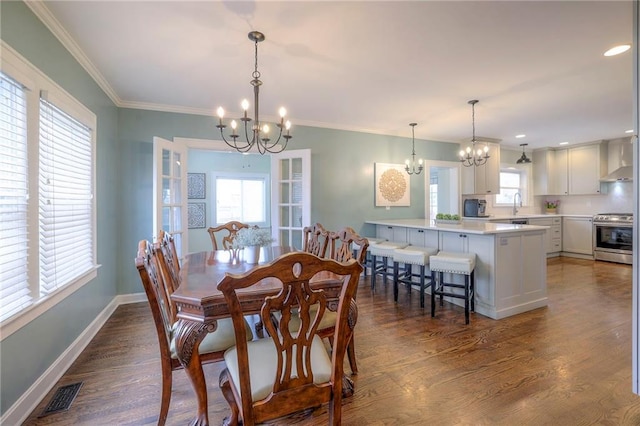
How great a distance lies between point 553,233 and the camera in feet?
21.1

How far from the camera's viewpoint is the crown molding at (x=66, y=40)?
1.89 meters

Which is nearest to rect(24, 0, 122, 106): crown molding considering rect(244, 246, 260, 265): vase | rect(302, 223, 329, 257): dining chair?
rect(244, 246, 260, 265): vase

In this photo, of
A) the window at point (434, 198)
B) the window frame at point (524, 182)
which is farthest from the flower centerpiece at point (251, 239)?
the window frame at point (524, 182)

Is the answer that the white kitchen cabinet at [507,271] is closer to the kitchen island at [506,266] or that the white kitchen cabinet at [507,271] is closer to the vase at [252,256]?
the kitchen island at [506,266]

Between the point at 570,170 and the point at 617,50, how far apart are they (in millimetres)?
5106

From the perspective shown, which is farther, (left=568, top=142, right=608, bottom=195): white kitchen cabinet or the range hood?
(left=568, top=142, right=608, bottom=195): white kitchen cabinet

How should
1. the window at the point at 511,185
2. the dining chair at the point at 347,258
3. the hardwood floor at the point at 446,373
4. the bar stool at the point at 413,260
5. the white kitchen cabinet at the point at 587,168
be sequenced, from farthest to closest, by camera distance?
the window at the point at 511,185 → the white kitchen cabinet at the point at 587,168 → the bar stool at the point at 413,260 → the dining chair at the point at 347,258 → the hardwood floor at the point at 446,373

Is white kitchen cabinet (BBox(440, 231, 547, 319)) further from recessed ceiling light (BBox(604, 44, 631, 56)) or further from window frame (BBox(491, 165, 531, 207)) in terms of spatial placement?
window frame (BBox(491, 165, 531, 207))

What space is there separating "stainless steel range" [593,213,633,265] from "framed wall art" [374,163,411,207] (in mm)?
3939

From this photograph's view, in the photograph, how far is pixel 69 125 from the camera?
7.90 feet

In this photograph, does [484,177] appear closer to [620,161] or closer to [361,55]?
[620,161]

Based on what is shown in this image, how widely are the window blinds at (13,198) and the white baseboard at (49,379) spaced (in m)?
0.53

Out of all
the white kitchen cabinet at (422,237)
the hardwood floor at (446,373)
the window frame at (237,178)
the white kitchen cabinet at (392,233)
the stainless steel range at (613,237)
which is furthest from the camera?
the window frame at (237,178)

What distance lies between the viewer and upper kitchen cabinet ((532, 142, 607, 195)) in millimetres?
6145
